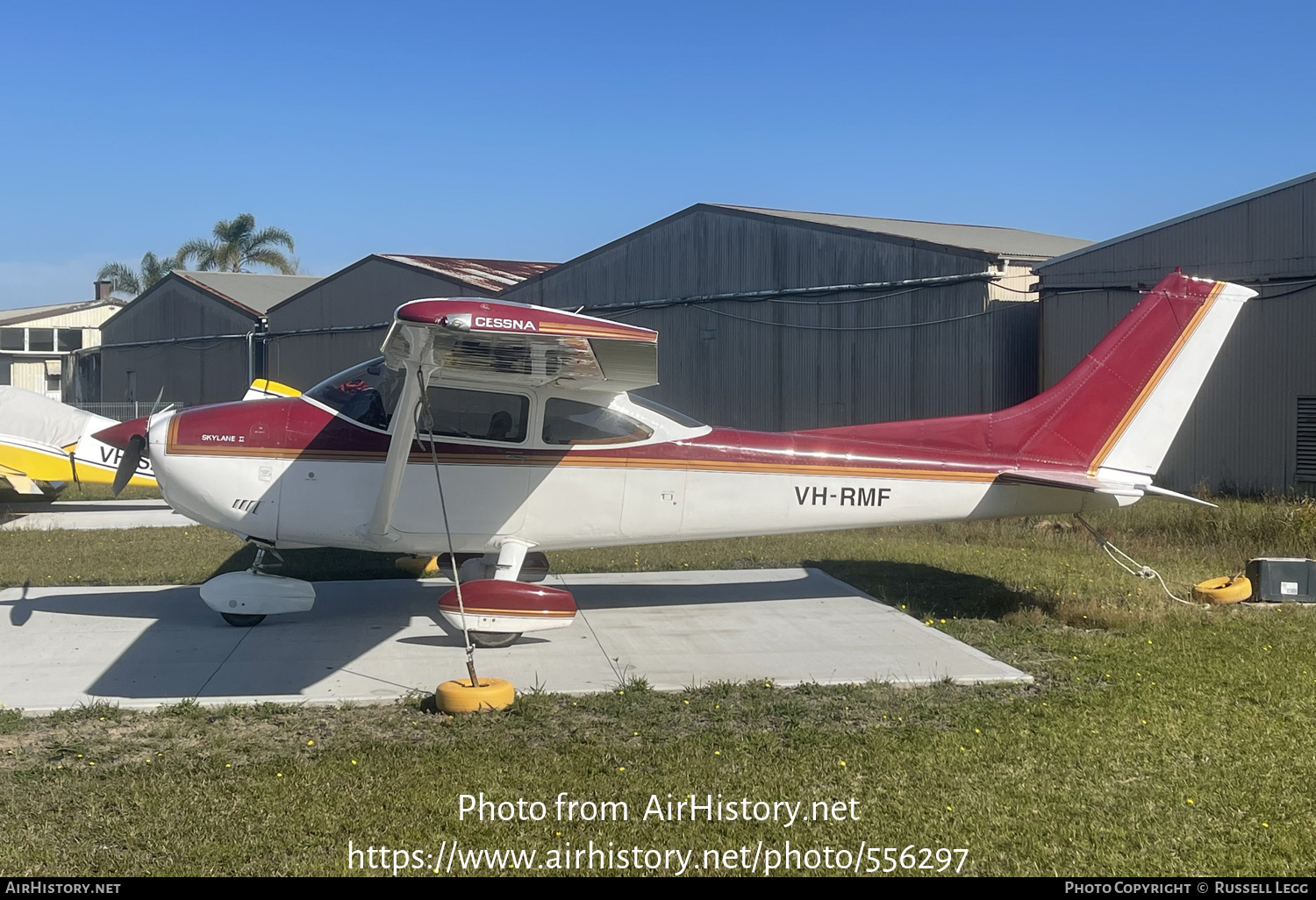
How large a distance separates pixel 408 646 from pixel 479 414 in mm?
1778

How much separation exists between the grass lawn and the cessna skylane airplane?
1184 millimetres

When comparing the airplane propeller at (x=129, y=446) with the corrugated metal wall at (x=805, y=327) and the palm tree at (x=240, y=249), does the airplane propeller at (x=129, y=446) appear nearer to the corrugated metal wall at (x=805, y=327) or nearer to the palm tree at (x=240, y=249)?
the corrugated metal wall at (x=805, y=327)

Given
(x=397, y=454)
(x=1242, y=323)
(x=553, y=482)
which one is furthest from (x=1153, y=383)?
(x=397, y=454)

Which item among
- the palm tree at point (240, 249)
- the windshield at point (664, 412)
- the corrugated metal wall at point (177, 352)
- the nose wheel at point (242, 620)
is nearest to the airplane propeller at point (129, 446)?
the nose wheel at point (242, 620)

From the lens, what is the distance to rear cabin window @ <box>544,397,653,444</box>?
26.0 ft

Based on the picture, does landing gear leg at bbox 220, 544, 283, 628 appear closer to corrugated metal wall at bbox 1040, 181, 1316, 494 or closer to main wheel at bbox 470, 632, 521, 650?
main wheel at bbox 470, 632, 521, 650

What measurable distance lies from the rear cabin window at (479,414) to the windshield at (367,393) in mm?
297

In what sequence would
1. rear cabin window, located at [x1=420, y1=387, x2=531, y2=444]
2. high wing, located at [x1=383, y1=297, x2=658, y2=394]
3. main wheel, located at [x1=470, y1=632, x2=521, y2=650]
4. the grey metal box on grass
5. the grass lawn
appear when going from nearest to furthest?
the grass lawn < high wing, located at [x1=383, y1=297, x2=658, y2=394] < main wheel, located at [x1=470, y1=632, x2=521, y2=650] < rear cabin window, located at [x1=420, y1=387, x2=531, y2=444] < the grey metal box on grass

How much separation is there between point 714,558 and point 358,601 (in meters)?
4.05

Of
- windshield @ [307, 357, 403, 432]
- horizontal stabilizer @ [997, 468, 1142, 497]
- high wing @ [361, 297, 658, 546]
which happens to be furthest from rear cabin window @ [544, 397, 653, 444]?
horizontal stabilizer @ [997, 468, 1142, 497]

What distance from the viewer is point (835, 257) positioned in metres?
17.7

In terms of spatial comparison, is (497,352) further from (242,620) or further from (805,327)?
(805,327)

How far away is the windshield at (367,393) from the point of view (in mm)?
7777

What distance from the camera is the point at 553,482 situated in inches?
313
